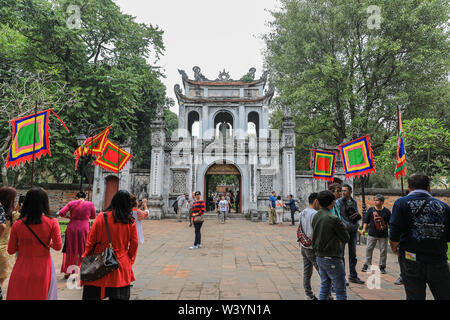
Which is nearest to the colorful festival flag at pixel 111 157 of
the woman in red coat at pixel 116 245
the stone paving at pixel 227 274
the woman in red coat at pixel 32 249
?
the stone paving at pixel 227 274

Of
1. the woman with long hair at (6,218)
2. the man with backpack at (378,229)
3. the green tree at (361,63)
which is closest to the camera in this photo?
the woman with long hair at (6,218)

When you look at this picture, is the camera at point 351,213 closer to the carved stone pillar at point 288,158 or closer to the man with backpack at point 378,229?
the man with backpack at point 378,229

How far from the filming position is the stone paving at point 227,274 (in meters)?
4.40

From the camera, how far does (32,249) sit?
3008 mm

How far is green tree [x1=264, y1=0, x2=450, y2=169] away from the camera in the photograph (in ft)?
54.3

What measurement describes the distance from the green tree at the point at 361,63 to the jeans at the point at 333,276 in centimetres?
1351

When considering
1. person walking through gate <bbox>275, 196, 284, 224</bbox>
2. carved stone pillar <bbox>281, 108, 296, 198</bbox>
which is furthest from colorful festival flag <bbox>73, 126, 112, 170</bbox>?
carved stone pillar <bbox>281, 108, 296, 198</bbox>

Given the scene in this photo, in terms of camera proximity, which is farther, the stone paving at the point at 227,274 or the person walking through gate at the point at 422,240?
the stone paving at the point at 227,274

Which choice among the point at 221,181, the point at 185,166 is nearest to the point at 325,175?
the point at 185,166

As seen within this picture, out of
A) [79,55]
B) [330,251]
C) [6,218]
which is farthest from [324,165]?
[79,55]

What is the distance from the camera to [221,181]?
40.5 meters

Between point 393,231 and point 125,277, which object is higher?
point 393,231

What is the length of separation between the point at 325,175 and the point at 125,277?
10.7 meters

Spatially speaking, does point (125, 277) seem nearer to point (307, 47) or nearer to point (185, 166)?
point (185, 166)
